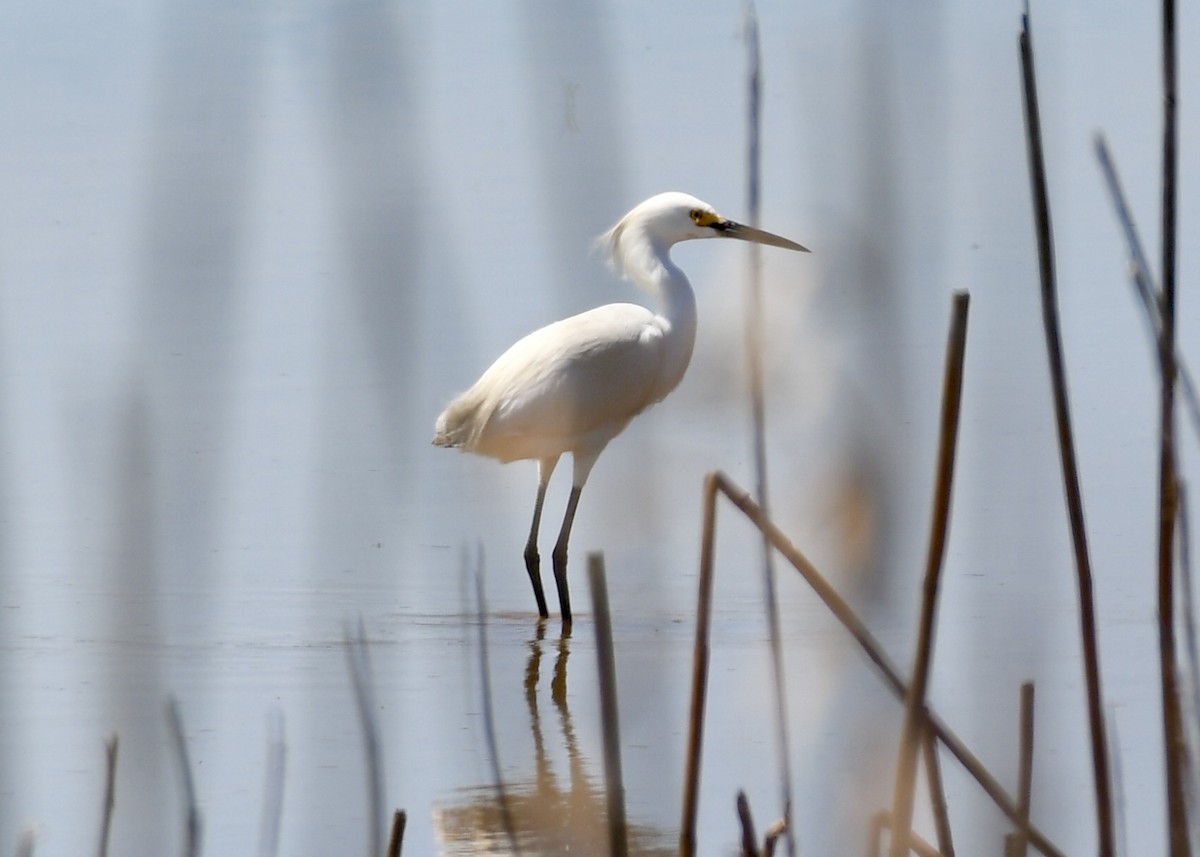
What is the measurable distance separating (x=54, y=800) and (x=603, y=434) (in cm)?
300

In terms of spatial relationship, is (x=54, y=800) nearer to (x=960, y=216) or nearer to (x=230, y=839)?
(x=230, y=839)

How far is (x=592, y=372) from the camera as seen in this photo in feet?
19.9

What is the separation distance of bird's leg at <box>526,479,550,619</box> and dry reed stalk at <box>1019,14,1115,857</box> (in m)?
4.44

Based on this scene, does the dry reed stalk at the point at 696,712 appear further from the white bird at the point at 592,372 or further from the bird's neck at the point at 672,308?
the bird's neck at the point at 672,308

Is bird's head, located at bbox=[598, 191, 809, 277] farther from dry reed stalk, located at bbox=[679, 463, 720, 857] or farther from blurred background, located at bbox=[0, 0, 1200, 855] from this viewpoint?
dry reed stalk, located at bbox=[679, 463, 720, 857]

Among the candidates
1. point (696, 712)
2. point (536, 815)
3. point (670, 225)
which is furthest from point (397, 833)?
point (670, 225)

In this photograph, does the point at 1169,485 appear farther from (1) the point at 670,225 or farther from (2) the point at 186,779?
(1) the point at 670,225

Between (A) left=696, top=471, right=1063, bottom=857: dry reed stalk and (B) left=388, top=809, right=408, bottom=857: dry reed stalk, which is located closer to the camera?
(A) left=696, top=471, right=1063, bottom=857: dry reed stalk

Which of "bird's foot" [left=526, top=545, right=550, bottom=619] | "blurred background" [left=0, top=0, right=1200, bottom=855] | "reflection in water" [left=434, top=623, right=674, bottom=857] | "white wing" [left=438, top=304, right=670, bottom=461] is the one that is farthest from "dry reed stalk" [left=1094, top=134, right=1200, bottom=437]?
"bird's foot" [left=526, top=545, right=550, bottom=619]

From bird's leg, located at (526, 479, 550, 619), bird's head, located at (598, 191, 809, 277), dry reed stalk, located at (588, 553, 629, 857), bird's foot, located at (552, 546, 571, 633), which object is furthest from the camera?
bird's head, located at (598, 191, 809, 277)

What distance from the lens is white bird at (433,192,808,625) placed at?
19.9 feet

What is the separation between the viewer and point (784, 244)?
6223mm

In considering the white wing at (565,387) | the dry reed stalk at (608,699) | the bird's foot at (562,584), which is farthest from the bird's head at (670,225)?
the dry reed stalk at (608,699)

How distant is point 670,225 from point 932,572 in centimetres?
502
